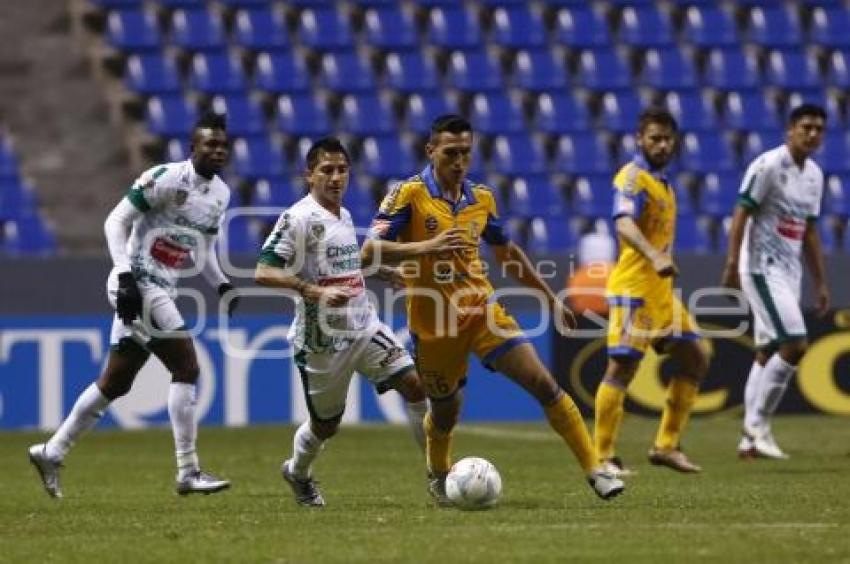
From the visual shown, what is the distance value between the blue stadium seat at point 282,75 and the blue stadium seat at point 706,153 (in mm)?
4627

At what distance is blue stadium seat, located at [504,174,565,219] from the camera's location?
21.6 metres

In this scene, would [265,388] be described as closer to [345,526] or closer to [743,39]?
[743,39]

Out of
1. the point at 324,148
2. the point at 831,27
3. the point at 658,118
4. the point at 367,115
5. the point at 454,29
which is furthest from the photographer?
the point at 831,27

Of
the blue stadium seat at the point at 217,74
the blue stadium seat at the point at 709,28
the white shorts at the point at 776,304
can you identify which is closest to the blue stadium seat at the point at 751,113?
the blue stadium seat at the point at 709,28

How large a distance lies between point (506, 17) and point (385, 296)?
6.34 meters

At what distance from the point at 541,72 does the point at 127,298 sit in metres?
13.3

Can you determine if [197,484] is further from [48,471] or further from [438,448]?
[438,448]

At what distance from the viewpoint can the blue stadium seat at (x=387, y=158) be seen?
22172 millimetres

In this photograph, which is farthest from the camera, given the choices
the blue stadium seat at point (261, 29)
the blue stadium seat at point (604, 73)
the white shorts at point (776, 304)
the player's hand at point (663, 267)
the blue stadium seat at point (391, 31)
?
the blue stadium seat at point (261, 29)

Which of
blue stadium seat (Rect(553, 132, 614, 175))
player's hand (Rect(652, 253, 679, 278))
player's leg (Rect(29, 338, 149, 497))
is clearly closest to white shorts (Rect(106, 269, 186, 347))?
player's leg (Rect(29, 338, 149, 497))

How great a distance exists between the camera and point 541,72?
23.2 m

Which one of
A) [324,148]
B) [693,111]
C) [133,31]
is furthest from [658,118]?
[133,31]

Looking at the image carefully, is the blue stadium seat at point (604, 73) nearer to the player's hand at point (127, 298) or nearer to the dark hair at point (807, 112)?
the dark hair at point (807, 112)

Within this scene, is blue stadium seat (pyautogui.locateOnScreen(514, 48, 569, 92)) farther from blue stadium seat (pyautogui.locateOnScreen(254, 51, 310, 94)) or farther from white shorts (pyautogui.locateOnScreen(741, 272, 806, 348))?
white shorts (pyautogui.locateOnScreen(741, 272, 806, 348))
